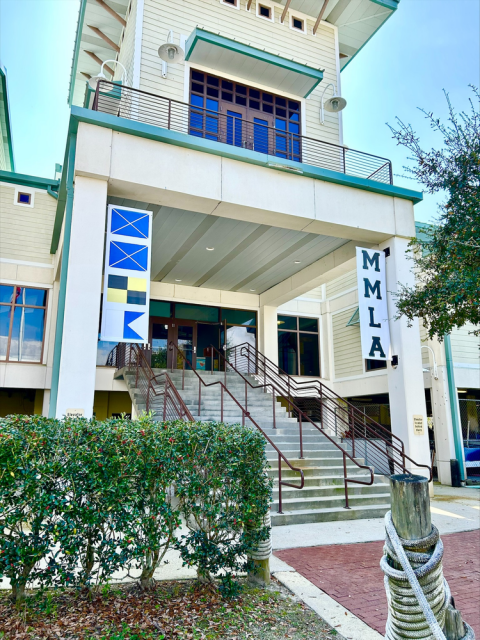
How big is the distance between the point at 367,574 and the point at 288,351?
13.3 meters

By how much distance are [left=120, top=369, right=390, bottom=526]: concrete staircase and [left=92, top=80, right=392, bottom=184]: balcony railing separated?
580 cm

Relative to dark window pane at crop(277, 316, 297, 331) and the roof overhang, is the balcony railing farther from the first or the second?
dark window pane at crop(277, 316, 297, 331)

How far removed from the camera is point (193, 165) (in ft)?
32.2

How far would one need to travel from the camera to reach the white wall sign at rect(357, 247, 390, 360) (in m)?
10.8

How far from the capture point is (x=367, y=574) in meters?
5.05

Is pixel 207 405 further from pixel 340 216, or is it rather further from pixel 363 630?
pixel 363 630

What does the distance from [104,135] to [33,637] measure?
821 cm

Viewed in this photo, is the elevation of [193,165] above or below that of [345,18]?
below

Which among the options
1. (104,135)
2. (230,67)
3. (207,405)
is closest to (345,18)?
(230,67)

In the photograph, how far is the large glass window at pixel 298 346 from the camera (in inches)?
714

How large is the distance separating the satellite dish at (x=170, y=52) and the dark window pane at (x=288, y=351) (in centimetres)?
995

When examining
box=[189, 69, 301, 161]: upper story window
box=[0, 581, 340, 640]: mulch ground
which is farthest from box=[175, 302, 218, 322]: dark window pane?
box=[0, 581, 340, 640]: mulch ground

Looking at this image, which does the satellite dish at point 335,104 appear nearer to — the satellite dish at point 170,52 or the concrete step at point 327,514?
the satellite dish at point 170,52

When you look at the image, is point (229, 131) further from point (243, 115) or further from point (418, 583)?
point (418, 583)
